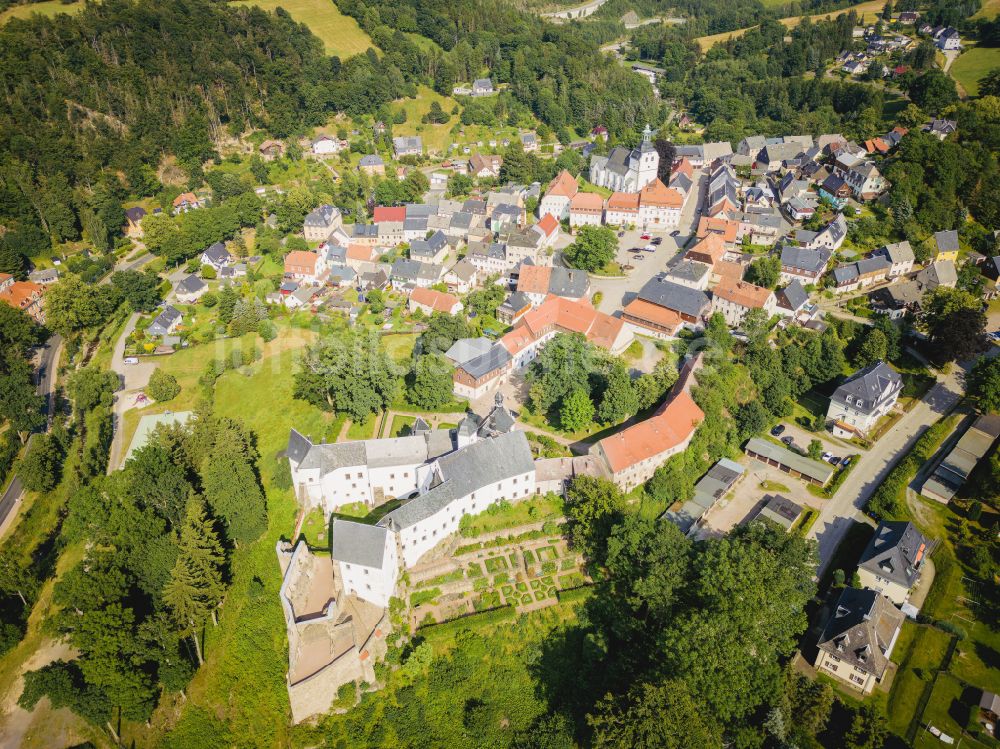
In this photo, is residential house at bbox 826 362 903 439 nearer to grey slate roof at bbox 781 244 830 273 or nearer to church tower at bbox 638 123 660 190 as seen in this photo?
grey slate roof at bbox 781 244 830 273

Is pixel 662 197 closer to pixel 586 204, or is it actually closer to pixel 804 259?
pixel 586 204

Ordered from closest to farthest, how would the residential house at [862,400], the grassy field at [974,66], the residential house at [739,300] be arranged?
1. the residential house at [862,400]
2. the residential house at [739,300]
3. the grassy field at [974,66]

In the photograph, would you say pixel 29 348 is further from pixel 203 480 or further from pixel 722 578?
pixel 722 578

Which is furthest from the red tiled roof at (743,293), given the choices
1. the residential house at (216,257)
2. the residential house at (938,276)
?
the residential house at (216,257)

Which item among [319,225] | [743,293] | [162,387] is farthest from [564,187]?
[162,387]

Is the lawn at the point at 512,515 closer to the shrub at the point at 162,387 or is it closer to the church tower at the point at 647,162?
the shrub at the point at 162,387

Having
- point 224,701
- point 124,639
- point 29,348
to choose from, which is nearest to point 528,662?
point 224,701
